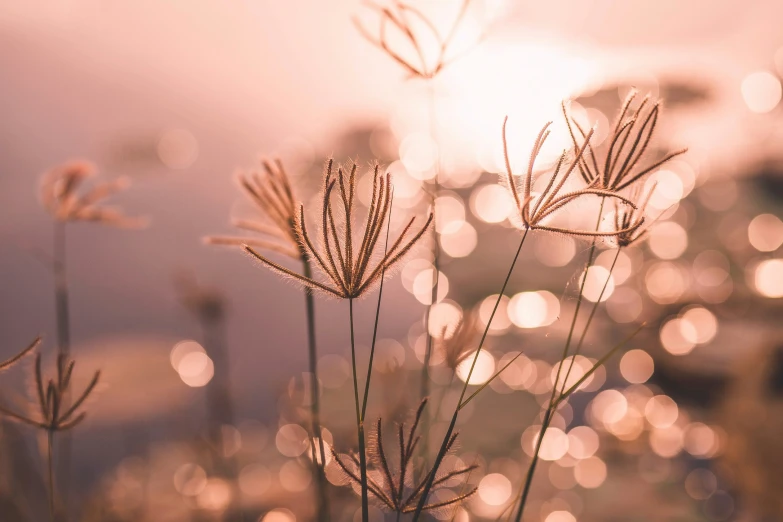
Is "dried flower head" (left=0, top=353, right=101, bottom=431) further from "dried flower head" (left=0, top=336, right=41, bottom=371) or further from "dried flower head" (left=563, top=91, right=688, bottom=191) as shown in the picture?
"dried flower head" (left=563, top=91, right=688, bottom=191)

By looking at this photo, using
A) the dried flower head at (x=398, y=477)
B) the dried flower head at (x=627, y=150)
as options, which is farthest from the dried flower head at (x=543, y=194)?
the dried flower head at (x=398, y=477)

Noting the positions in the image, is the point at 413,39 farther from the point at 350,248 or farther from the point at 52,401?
the point at 52,401

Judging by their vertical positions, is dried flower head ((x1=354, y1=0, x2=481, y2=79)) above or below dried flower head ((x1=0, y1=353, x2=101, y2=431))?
above

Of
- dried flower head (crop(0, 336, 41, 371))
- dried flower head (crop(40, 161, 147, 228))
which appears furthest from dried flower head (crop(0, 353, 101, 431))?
dried flower head (crop(40, 161, 147, 228))

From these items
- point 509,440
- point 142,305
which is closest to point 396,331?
point 509,440

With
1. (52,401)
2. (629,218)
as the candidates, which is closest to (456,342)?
(629,218)

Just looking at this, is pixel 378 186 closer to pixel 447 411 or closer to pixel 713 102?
pixel 447 411
